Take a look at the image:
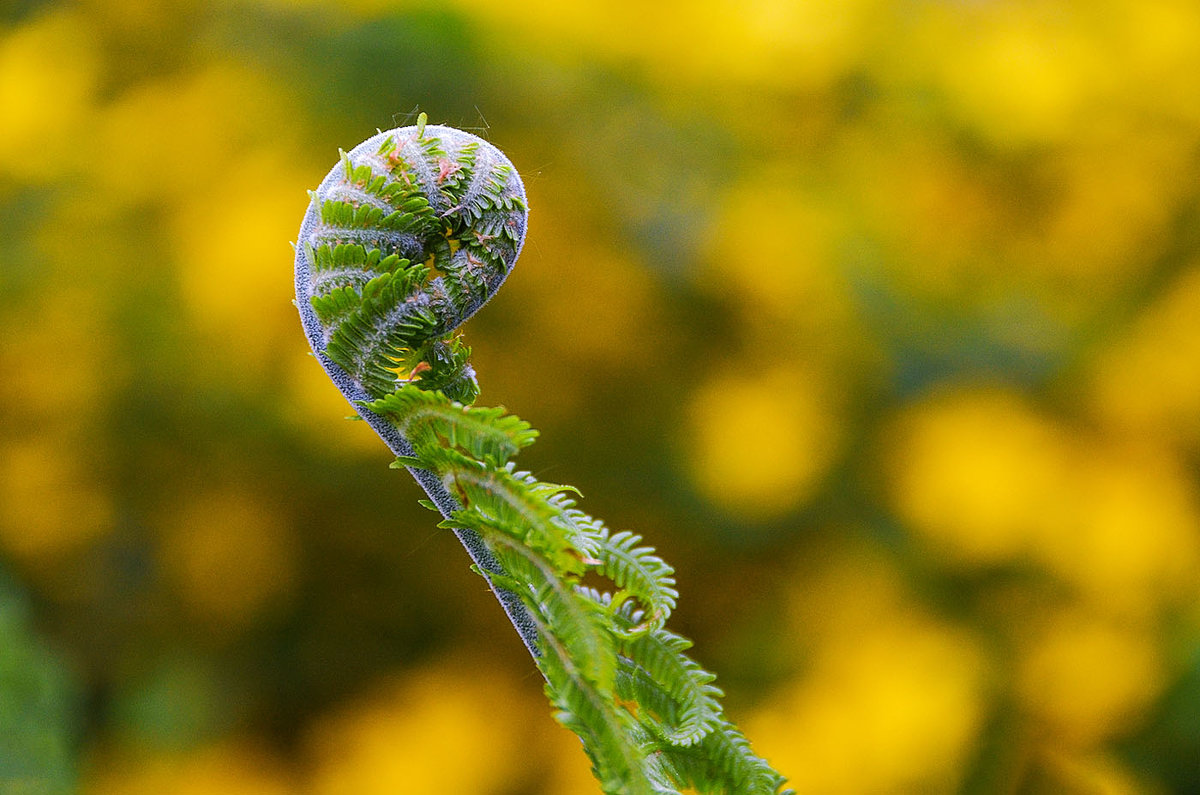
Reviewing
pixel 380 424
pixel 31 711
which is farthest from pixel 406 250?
pixel 31 711

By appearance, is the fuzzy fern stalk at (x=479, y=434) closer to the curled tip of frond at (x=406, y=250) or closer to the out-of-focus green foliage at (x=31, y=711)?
the curled tip of frond at (x=406, y=250)

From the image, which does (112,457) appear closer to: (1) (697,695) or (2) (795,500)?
(2) (795,500)

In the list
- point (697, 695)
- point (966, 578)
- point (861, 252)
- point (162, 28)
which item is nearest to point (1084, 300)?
point (861, 252)

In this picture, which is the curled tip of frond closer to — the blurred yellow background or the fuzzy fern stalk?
the fuzzy fern stalk

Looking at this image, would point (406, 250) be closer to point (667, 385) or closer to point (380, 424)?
point (380, 424)

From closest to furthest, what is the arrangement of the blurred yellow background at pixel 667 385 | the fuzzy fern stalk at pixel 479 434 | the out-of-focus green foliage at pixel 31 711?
the fuzzy fern stalk at pixel 479 434
the out-of-focus green foliage at pixel 31 711
the blurred yellow background at pixel 667 385

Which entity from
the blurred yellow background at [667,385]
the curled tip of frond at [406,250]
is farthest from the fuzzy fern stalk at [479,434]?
the blurred yellow background at [667,385]
